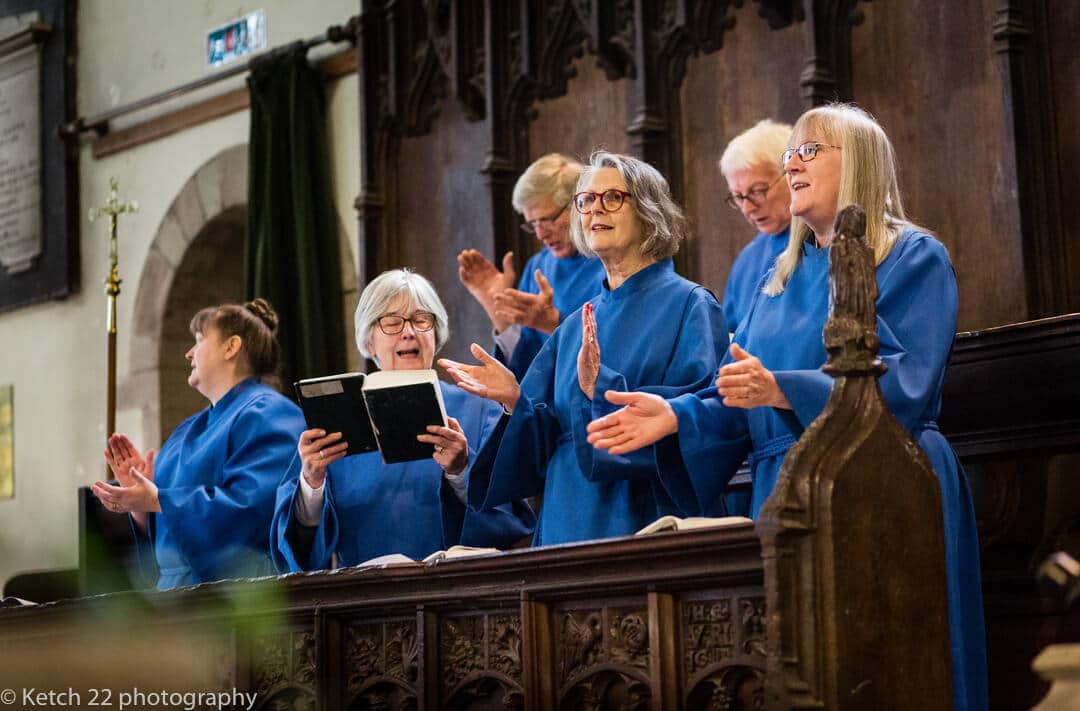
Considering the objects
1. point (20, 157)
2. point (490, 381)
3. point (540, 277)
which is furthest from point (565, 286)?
point (20, 157)

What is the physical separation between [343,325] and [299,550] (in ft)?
11.1

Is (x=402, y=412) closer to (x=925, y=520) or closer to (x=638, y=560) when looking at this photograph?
(x=638, y=560)

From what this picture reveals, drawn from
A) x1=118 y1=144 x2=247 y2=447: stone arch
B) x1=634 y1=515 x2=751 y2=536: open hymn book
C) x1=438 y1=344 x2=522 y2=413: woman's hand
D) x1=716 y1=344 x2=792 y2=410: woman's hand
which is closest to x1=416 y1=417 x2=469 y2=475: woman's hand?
x1=438 y1=344 x2=522 y2=413: woman's hand

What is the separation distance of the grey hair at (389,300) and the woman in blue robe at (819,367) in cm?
123

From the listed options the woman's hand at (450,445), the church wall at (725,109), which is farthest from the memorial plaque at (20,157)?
the woman's hand at (450,445)

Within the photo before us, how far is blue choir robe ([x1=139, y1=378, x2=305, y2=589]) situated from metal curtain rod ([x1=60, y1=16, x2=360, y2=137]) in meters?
2.85

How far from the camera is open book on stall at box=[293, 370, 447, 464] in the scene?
422 centimetres

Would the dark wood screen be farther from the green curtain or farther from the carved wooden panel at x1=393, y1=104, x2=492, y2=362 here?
the green curtain

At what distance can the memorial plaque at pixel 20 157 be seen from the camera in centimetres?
985

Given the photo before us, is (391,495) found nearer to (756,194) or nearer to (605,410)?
(605,410)

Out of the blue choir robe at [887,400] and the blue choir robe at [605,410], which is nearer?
the blue choir robe at [887,400]

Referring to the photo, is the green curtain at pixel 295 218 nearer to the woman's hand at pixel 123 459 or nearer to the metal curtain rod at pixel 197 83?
the metal curtain rod at pixel 197 83

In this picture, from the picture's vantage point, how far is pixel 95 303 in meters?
9.48

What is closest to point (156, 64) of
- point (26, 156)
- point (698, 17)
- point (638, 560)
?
point (26, 156)
